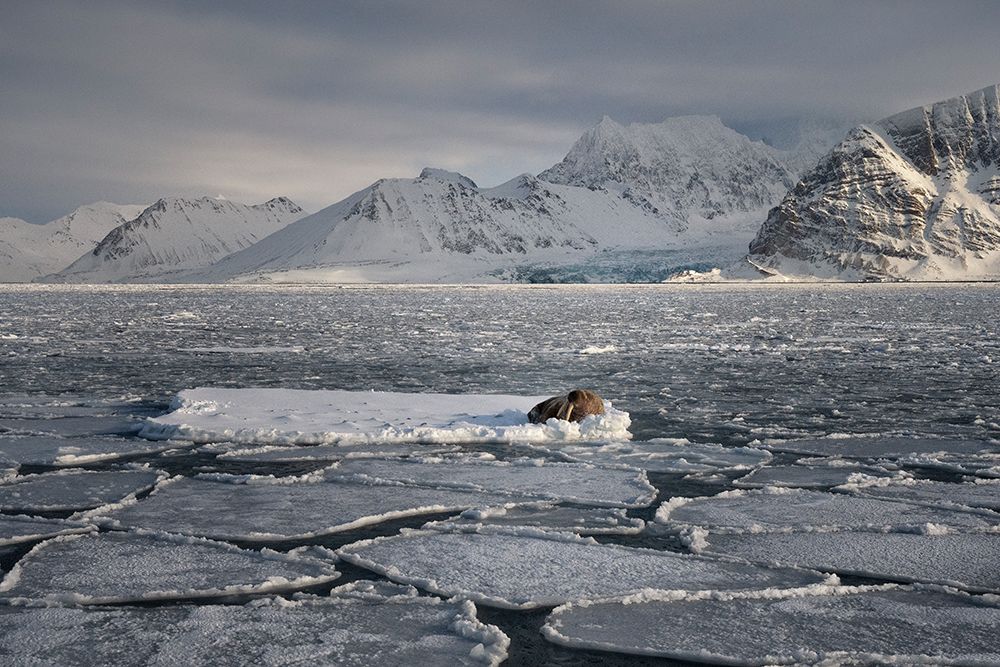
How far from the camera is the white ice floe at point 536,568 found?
599 centimetres

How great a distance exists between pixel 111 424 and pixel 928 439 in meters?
11.5

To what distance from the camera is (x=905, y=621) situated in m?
5.37

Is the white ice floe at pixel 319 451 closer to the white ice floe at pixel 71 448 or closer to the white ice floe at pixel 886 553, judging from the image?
the white ice floe at pixel 71 448

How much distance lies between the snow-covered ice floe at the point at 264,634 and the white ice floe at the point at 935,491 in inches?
198

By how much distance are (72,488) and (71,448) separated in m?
2.25

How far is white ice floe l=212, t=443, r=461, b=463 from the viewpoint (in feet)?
35.0

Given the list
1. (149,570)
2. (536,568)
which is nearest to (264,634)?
(149,570)

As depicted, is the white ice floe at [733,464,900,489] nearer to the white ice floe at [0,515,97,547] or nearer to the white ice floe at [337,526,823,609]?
the white ice floe at [337,526,823,609]

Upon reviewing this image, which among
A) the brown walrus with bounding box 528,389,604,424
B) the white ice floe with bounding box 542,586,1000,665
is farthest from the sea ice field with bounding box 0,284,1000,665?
the brown walrus with bounding box 528,389,604,424

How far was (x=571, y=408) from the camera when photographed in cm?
1257

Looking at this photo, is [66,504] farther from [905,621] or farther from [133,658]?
[905,621]

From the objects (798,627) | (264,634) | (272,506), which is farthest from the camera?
(272,506)

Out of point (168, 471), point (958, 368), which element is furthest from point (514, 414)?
point (958, 368)

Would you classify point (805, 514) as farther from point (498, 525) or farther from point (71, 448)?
point (71, 448)
